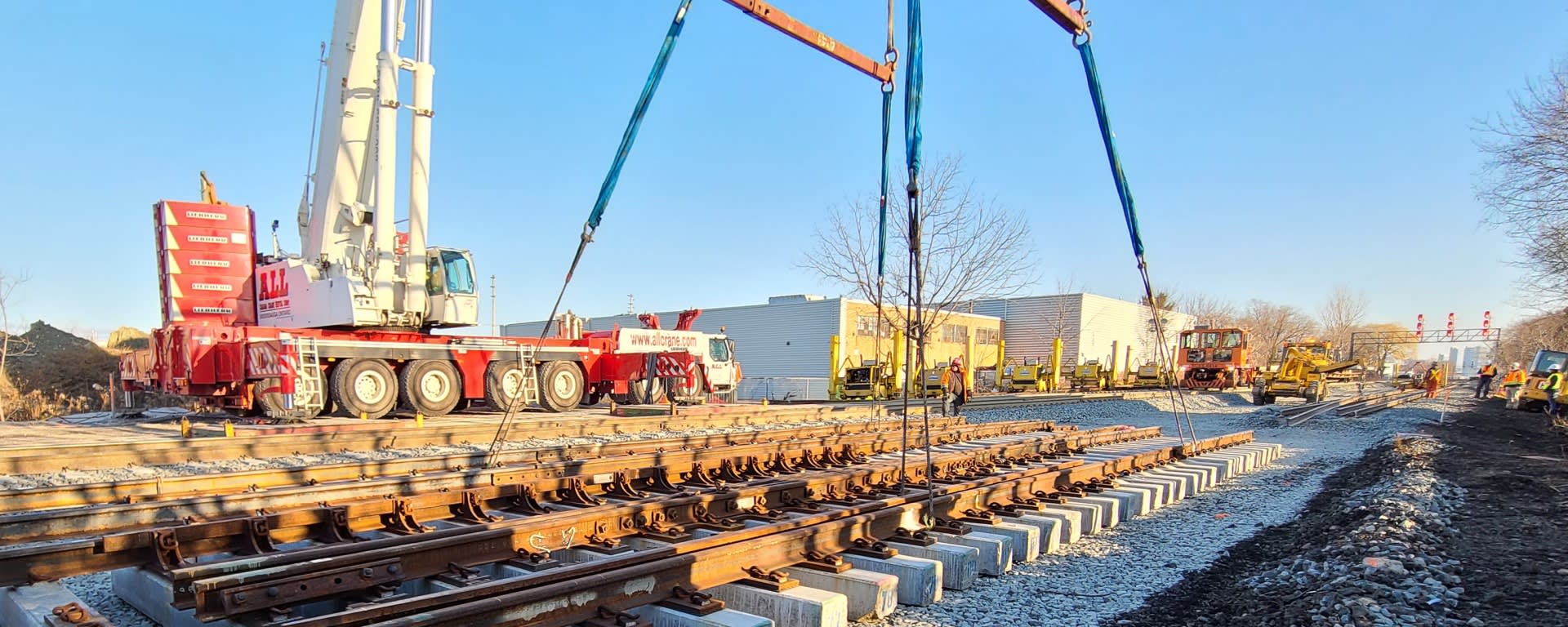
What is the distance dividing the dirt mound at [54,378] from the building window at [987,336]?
4482cm

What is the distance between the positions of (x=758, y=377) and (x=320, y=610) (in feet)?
144

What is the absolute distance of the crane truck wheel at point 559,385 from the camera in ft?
55.3

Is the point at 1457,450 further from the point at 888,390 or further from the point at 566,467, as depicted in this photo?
the point at 888,390

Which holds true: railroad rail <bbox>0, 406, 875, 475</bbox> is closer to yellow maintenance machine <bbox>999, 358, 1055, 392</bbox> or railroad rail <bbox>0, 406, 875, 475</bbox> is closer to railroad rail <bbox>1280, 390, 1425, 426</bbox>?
railroad rail <bbox>1280, 390, 1425, 426</bbox>

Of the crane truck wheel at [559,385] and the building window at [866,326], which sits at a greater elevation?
the building window at [866,326]

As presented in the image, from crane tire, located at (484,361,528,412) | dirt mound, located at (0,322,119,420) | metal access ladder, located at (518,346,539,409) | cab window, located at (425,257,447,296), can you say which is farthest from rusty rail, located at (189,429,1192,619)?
dirt mound, located at (0,322,119,420)

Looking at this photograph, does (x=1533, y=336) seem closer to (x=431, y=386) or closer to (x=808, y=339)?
(x=808, y=339)

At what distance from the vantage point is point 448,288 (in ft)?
51.6

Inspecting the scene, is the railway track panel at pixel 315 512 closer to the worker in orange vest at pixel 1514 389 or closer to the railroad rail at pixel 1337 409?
the railroad rail at pixel 1337 409

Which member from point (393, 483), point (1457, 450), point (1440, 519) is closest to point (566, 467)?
point (393, 483)

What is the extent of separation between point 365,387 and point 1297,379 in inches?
1192

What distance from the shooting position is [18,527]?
4801 millimetres

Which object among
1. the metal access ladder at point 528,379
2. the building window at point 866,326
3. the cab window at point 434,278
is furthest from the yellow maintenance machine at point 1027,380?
the cab window at point 434,278

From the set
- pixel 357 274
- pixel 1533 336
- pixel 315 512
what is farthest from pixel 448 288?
pixel 1533 336
